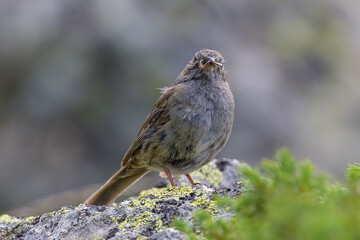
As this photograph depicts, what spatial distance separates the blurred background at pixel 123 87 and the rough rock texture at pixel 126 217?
4053mm

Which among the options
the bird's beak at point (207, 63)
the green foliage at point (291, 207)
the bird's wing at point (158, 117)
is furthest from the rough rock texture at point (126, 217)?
the bird's beak at point (207, 63)

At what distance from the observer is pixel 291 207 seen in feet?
5.09

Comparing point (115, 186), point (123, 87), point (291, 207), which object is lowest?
point (115, 186)

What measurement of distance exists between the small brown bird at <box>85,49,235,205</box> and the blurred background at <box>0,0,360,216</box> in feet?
8.71

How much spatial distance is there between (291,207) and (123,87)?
717 cm

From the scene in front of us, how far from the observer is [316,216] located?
1502 mm

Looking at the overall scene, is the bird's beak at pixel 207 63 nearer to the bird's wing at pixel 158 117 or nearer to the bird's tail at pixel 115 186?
the bird's wing at pixel 158 117

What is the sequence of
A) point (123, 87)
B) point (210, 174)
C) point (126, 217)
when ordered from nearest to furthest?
point (126, 217) < point (210, 174) < point (123, 87)

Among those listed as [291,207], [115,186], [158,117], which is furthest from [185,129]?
[291,207]

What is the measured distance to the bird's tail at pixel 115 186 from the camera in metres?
4.88

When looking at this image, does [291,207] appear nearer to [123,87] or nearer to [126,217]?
[126,217]

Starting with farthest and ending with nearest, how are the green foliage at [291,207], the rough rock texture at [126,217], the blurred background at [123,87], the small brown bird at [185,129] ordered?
the blurred background at [123,87], the small brown bird at [185,129], the rough rock texture at [126,217], the green foliage at [291,207]

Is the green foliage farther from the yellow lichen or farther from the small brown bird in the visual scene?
the yellow lichen

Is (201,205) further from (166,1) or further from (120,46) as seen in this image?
(166,1)
